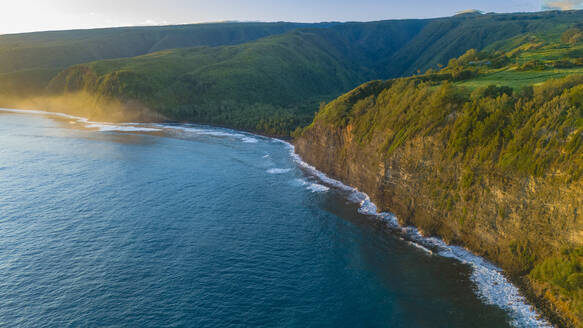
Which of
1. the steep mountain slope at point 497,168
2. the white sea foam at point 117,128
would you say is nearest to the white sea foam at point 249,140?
the white sea foam at point 117,128

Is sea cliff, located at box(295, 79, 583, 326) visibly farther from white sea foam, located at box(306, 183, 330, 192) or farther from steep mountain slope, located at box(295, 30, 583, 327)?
white sea foam, located at box(306, 183, 330, 192)

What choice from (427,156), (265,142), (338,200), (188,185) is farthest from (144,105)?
(427,156)

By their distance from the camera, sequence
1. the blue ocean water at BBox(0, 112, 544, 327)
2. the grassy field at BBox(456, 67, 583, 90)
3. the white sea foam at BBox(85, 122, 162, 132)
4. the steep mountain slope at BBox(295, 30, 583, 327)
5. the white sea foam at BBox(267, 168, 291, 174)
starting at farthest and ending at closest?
1. the white sea foam at BBox(85, 122, 162, 132)
2. the white sea foam at BBox(267, 168, 291, 174)
3. the grassy field at BBox(456, 67, 583, 90)
4. the steep mountain slope at BBox(295, 30, 583, 327)
5. the blue ocean water at BBox(0, 112, 544, 327)

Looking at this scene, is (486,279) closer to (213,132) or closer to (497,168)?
(497,168)

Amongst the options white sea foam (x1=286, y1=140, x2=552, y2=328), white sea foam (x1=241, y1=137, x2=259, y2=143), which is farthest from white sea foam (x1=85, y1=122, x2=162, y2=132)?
white sea foam (x1=286, y1=140, x2=552, y2=328)

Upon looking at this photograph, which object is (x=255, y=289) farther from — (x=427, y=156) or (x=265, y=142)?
(x=265, y=142)

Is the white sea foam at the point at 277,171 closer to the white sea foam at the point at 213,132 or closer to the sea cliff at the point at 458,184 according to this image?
the sea cliff at the point at 458,184
